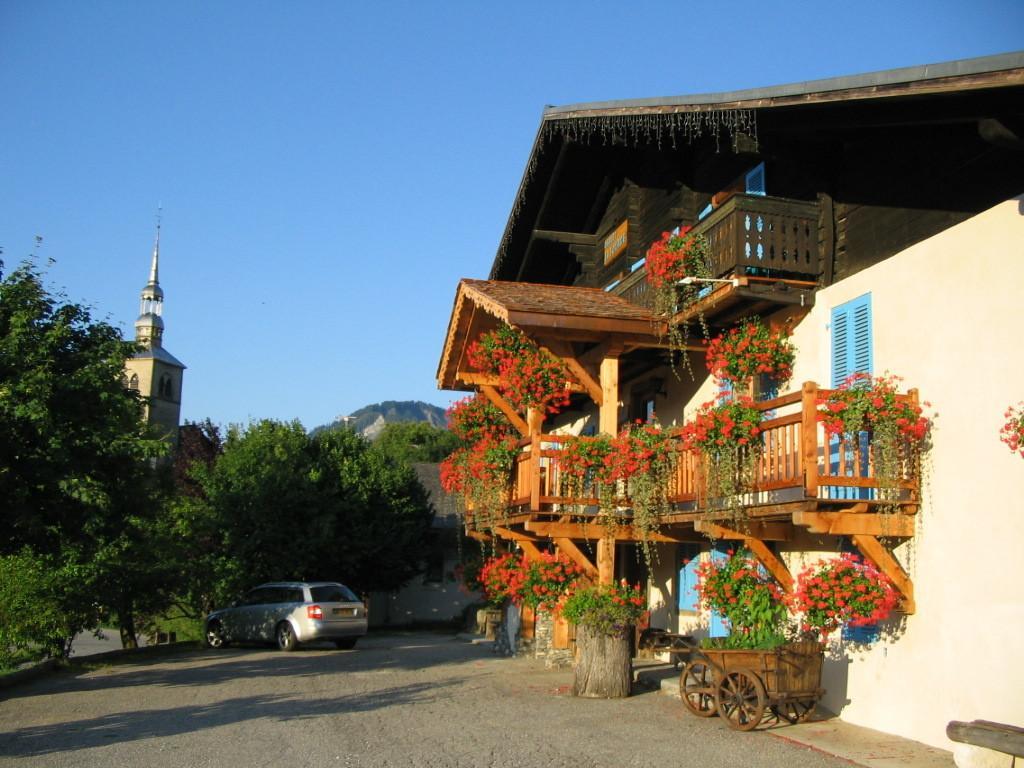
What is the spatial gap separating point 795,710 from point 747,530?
1.93 m

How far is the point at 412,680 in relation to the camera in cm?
1548

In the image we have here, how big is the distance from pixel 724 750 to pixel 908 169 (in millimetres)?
6122

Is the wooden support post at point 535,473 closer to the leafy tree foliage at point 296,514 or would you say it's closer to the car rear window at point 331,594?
the car rear window at point 331,594

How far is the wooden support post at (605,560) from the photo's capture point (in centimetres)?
1348

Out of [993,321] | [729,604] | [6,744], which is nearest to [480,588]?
[729,604]

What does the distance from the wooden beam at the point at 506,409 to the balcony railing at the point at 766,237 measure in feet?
16.5

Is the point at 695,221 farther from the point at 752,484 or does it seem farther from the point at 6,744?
the point at 6,744

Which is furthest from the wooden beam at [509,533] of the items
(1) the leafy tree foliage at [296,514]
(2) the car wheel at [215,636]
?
(2) the car wheel at [215,636]

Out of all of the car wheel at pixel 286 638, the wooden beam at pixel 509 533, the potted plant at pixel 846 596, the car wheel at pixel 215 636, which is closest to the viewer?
the potted plant at pixel 846 596

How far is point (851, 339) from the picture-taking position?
11484 millimetres

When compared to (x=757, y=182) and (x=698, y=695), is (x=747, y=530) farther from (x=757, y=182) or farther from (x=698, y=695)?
(x=757, y=182)

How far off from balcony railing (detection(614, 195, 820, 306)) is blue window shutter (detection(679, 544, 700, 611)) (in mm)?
4890

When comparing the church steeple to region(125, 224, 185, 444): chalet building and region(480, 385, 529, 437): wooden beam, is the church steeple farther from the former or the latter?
region(480, 385, 529, 437): wooden beam

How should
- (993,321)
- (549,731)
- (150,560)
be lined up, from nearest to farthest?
(993,321) < (549,731) < (150,560)
